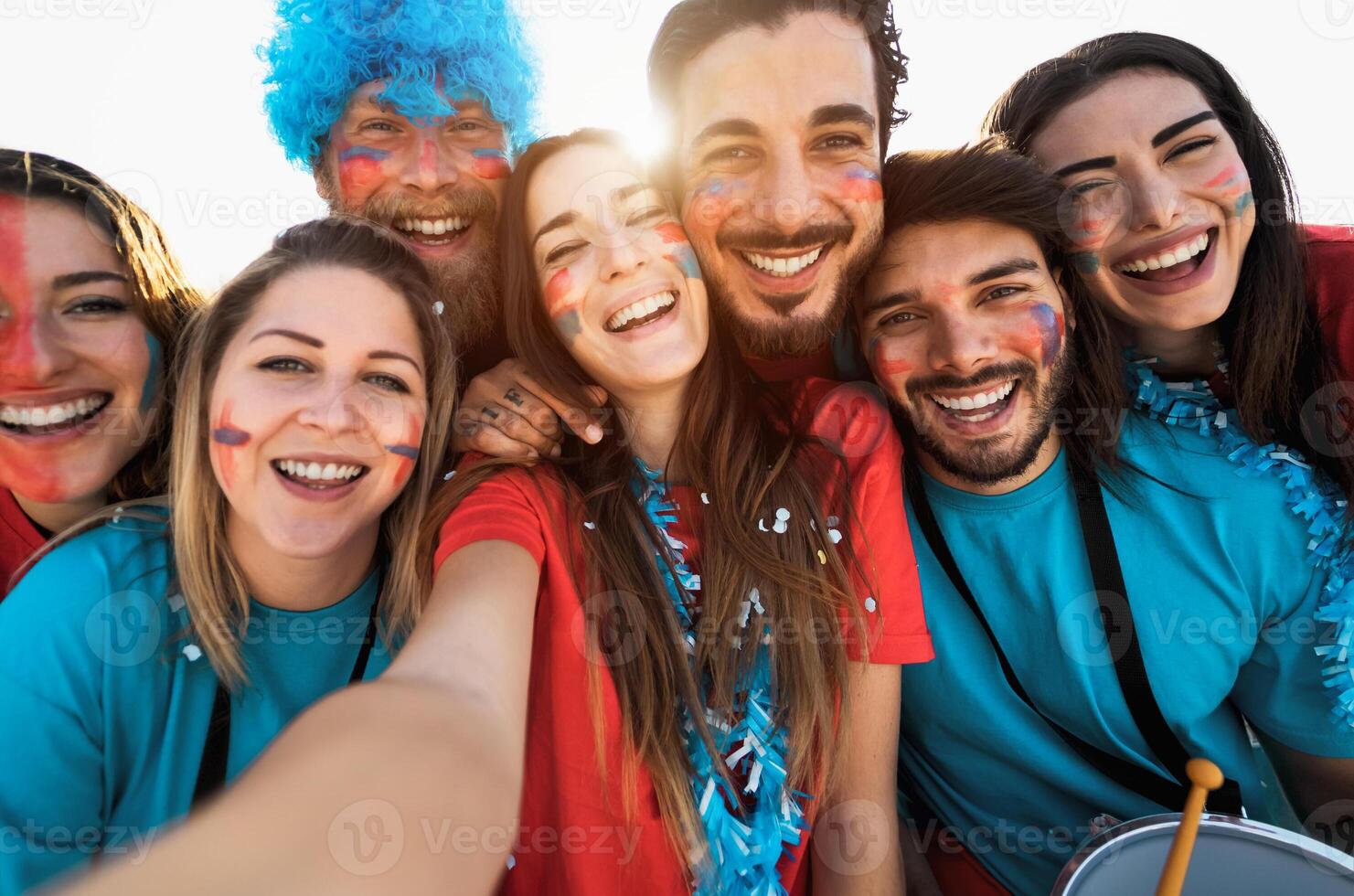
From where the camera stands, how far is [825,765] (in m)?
2.03

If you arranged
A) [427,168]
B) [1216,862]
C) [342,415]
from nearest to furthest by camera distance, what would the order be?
[1216,862]
[342,415]
[427,168]

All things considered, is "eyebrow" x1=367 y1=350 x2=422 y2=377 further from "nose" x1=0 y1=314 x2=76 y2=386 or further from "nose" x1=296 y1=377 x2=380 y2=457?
"nose" x1=0 y1=314 x2=76 y2=386

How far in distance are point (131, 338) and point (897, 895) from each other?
253 centimetres

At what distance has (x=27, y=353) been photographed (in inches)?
80.7

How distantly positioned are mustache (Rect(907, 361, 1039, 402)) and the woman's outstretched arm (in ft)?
4.70

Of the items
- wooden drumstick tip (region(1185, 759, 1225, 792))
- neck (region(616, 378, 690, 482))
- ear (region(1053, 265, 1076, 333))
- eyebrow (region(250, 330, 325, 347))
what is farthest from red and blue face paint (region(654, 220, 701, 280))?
wooden drumstick tip (region(1185, 759, 1225, 792))

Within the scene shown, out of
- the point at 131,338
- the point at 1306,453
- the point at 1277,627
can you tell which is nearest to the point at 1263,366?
the point at 1306,453

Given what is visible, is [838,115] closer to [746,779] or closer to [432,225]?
[432,225]

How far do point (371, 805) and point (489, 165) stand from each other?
2410 millimetres

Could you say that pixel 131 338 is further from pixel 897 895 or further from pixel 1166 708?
pixel 1166 708

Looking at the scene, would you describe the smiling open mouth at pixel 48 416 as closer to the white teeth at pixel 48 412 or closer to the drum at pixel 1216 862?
the white teeth at pixel 48 412

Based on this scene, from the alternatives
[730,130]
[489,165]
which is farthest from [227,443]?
[730,130]

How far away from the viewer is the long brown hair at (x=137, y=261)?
2.14m

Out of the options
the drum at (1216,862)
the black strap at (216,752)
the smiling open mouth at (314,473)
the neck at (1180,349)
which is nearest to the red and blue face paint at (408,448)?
the smiling open mouth at (314,473)
